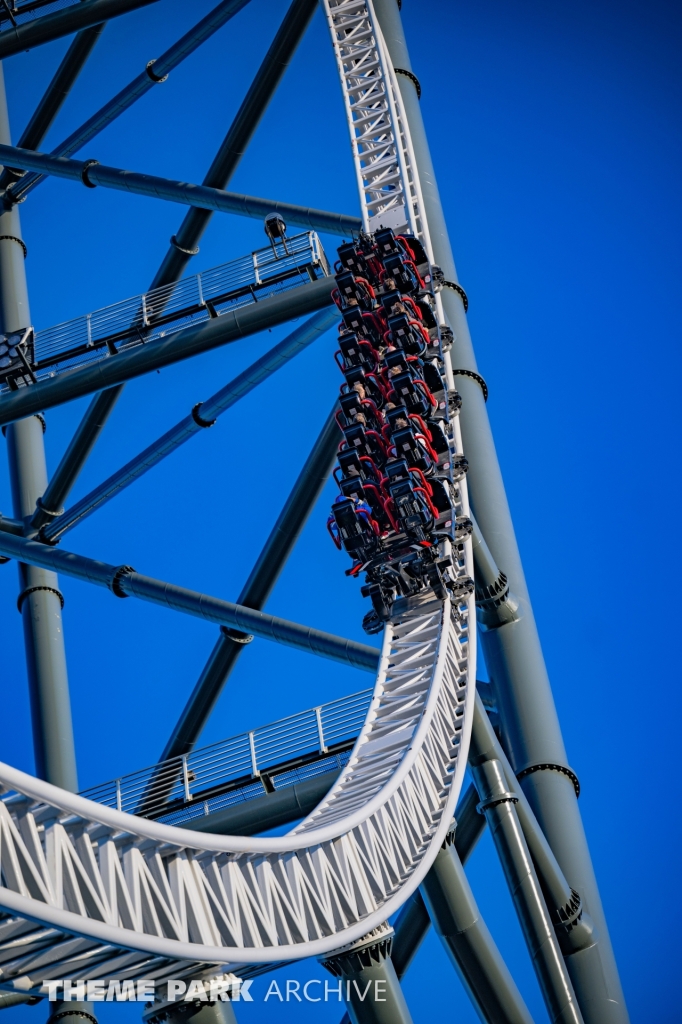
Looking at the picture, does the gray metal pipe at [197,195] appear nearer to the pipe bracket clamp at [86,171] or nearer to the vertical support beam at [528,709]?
the pipe bracket clamp at [86,171]

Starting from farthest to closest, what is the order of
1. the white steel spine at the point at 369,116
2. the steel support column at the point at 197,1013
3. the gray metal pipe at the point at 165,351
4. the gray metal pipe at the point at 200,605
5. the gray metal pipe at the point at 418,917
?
the white steel spine at the point at 369,116 → the gray metal pipe at the point at 165,351 → the gray metal pipe at the point at 200,605 → the gray metal pipe at the point at 418,917 → the steel support column at the point at 197,1013

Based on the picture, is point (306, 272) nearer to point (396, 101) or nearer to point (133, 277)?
point (396, 101)

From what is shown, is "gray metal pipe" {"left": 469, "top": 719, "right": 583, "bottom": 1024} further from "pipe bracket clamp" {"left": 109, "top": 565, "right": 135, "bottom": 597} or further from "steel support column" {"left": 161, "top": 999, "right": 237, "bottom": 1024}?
"pipe bracket clamp" {"left": 109, "top": 565, "right": 135, "bottom": 597}

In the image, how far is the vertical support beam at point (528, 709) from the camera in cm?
1183

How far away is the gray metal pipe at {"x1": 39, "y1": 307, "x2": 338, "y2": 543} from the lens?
14.5 metres

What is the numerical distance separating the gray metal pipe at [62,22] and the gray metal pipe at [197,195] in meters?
1.51

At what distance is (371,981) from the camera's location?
9.81 m

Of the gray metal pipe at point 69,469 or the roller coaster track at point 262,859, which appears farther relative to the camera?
the gray metal pipe at point 69,469

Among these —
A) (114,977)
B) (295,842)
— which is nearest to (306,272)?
(295,842)

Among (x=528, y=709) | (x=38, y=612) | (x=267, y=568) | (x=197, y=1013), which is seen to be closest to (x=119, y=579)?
(x=267, y=568)

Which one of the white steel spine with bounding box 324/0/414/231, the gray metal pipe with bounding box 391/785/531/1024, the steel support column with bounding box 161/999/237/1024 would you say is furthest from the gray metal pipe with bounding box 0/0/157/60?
the steel support column with bounding box 161/999/237/1024

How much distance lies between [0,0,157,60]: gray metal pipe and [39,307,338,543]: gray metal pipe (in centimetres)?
360

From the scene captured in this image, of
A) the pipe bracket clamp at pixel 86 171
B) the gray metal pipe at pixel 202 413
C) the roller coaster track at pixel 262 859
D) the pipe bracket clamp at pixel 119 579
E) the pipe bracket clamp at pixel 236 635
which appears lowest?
the roller coaster track at pixel 262 859

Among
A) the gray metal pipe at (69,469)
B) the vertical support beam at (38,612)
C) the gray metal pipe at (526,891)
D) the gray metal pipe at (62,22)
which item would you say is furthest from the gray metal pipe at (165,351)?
the gray metal pipe at (526,891)
